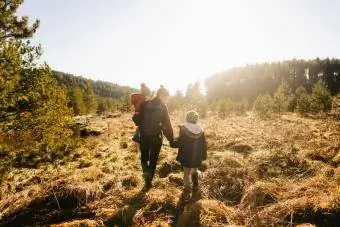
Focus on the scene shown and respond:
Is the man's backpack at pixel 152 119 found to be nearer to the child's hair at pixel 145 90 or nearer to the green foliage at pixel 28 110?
the child's hair at pixel 145 90

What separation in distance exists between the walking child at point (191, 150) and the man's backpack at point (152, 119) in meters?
0.62

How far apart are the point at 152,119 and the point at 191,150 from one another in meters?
1.15

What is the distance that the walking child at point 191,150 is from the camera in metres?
5.93

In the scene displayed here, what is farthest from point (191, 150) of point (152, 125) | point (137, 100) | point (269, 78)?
→ point (269, 78)

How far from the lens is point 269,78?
383ft

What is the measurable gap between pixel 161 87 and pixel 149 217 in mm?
2950

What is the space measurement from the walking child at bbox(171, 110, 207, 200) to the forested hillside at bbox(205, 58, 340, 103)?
326ft

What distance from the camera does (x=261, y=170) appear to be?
6930mm

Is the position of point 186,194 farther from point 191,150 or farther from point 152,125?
point 152,125

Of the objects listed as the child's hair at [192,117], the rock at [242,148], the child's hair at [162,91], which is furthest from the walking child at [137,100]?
the rock at [242,148]

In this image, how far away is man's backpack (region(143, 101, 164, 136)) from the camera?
6.54 m

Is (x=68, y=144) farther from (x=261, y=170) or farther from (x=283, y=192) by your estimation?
(x=283, y=192)

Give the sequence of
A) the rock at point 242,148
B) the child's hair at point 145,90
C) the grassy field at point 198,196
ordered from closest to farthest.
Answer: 1. the grassy field at point 198,196
2. the child's hair at point 145,90
3. the rock at point 242,148

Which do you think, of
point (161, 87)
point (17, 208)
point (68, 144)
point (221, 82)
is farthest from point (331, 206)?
point (221, 82)
